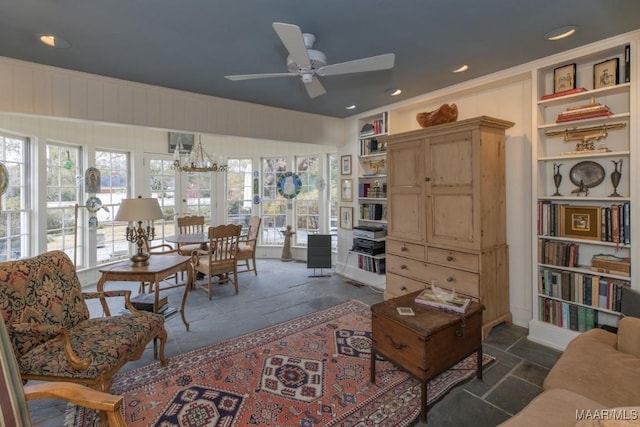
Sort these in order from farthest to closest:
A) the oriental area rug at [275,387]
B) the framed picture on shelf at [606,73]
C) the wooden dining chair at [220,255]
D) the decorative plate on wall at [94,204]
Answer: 1. the decorative plate on wall at [94,204]
2. the wooden dining chair at [220,255]
3. the framed picture on shelf at [606,73]
4. the oriental area rug at [275,387]

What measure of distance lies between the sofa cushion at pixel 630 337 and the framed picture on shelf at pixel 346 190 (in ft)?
11.2

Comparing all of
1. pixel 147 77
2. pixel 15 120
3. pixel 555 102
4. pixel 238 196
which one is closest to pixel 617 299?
pixel 555 102

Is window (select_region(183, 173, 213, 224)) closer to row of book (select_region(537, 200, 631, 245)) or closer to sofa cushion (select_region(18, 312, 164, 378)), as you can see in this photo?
sofa cushion (select_region(18, 312, 164, 378))

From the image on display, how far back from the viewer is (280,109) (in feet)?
14.2

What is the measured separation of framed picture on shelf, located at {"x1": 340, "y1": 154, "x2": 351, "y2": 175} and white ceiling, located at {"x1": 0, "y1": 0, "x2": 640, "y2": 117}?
69.1 inches

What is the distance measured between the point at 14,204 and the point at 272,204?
3.88 m

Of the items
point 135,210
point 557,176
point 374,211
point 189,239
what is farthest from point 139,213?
point 557,176

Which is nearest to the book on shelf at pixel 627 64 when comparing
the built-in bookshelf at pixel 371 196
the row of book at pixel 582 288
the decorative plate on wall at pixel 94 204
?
the row of book at pixel 582 288

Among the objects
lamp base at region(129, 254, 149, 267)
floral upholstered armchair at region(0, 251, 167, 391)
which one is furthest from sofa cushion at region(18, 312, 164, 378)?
lamp base at region(129, 254, 149, 267)

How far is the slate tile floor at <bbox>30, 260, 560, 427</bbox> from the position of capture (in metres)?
1.93

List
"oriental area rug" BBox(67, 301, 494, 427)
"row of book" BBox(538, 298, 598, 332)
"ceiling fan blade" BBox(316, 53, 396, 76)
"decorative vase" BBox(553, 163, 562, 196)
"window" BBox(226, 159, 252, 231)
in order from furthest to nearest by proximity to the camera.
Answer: "window" BBox(226, 159, 252, 231)
"decorative vase" BBox(553, 163, 562, 196)
"row of book" BBox(538, 298, 598, 332)
"ceiling fan blade" BBox(316, 53, 396, 76)
"oriental area rug" BBox(67, 301, 494, 427)

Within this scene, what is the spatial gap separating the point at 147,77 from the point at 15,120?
75.0 inches

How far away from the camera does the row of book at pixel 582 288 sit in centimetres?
240

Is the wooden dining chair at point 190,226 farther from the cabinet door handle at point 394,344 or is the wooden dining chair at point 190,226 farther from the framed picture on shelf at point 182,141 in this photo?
the cabinet door handle at point 394,344
